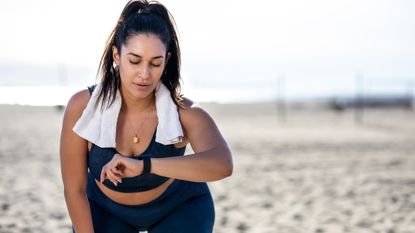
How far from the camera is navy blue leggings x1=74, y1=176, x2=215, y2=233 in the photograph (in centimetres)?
253

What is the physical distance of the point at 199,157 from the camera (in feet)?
7.61

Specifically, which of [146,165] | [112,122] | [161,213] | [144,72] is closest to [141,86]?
[144,72]

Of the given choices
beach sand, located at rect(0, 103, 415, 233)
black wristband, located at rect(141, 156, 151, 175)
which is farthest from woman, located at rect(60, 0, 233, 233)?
beach sand, located at rect(0, 103, 415, 233)

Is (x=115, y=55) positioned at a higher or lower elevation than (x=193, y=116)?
higher

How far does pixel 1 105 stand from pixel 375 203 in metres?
27.4

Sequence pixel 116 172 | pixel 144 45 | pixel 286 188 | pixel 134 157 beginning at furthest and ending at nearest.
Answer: pixel 286 188
pixel 134 157
pixel 144 45
pixel 116 172

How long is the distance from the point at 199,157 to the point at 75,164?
1.67ft

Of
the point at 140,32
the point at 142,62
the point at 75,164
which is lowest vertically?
the point at 75,164

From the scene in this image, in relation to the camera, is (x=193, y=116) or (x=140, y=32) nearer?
(x=140, y=32)

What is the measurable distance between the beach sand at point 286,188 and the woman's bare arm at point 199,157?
2803mm

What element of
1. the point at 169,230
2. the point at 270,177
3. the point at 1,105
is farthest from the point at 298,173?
the point at 1,105

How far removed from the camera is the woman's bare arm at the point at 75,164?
7.97ft

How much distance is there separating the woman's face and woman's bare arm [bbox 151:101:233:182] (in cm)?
20

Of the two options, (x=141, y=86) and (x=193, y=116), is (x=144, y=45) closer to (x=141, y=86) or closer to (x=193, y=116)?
(x=141, y=86)
